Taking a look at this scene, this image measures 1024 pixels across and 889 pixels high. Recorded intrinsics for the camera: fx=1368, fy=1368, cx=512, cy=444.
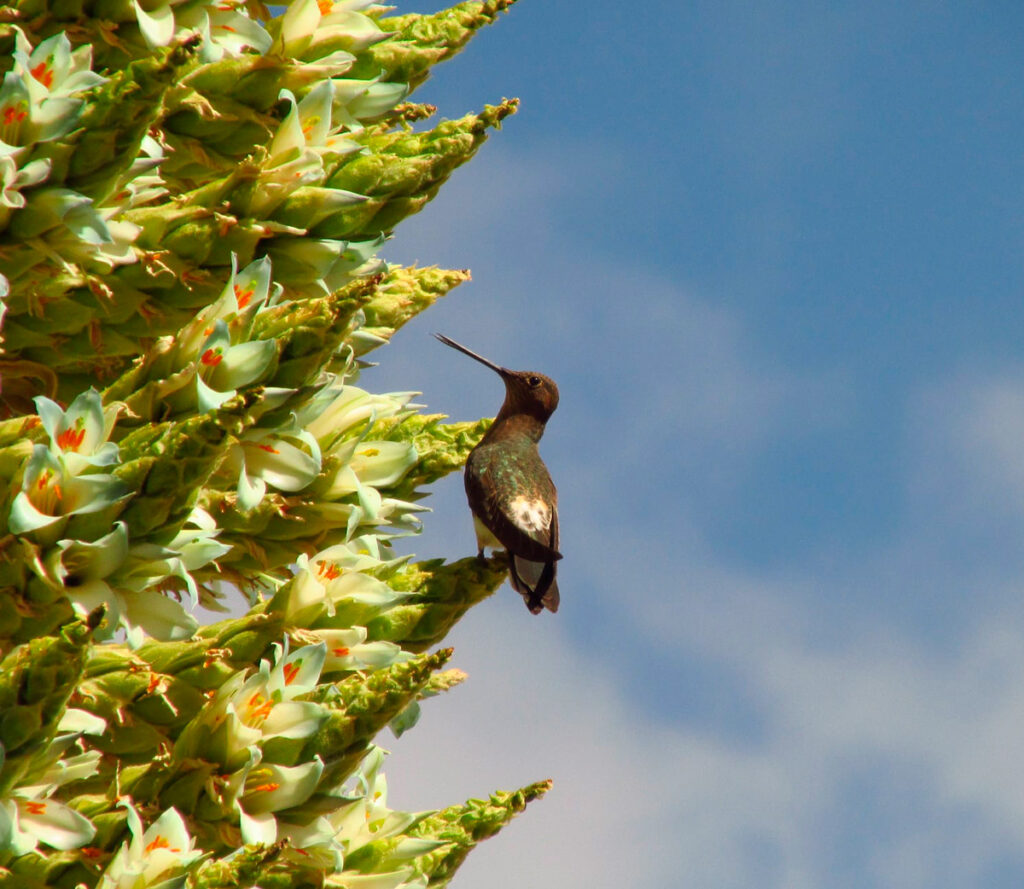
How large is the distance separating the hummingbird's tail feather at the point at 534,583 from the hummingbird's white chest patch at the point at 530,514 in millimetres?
274

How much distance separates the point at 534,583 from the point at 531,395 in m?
3.01

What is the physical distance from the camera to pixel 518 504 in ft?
33.1

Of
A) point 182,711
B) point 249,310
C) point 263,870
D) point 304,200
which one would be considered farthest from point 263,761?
point 304,200

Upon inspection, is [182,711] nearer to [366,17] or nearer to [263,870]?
[263,870]

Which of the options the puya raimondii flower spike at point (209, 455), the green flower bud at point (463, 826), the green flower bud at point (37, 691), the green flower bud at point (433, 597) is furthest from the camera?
the green flower bud at point (463, 826)

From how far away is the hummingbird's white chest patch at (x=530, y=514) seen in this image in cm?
995

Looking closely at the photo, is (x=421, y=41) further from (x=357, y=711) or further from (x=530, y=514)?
(x=357, y=711)

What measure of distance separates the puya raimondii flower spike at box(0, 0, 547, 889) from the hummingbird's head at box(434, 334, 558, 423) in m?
2.64

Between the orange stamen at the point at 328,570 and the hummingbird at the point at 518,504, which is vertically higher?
the hummingbird at the point at 518,504

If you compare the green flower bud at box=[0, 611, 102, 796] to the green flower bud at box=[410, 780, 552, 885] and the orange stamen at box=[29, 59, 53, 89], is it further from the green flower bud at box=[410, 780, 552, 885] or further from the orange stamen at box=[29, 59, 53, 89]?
the green flower bud at box=[410, 780, 552, 885]

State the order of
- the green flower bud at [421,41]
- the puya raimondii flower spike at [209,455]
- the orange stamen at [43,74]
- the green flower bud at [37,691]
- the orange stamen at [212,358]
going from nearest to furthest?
the green flower bud at [37,691] → the puya raimondii flower spike at [209,455] → the orange stamen at [43,74] → the orange stamen at [212,358] → the green flower bud at [421,41]

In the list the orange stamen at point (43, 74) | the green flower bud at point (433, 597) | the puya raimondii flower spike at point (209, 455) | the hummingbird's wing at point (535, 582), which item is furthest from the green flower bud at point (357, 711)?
the orange stamen at point (43, 74)

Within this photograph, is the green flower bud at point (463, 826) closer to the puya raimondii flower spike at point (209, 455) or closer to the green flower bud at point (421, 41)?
the puya raimondii flower spike at point (209, 455)

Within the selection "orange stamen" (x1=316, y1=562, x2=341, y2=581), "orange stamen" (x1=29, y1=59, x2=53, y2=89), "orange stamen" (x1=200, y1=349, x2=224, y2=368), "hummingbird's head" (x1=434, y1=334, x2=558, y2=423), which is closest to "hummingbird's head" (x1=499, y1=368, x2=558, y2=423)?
"hummingbird's head" (x1=434, y1=334, x2=558, y2=423)
